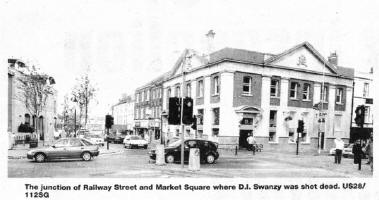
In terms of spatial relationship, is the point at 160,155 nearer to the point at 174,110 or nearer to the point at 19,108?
the point at 174,110

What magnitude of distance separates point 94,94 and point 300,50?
2058 cm

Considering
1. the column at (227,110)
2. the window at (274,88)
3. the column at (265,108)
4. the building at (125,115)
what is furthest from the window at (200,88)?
the building at (125,115)

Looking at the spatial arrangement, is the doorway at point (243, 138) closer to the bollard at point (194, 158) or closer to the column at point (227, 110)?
the column at point (227, 110)

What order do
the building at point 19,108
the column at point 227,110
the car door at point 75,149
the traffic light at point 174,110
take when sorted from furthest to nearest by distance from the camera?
the column at point 227,110, the building at point 19,108, the car door at point 75,149, the traffic light at point 174,110

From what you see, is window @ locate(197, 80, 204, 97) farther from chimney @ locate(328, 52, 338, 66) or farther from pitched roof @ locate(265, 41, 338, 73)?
chimney @ locate(328, 52, 338, 66)

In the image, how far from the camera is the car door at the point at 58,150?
1516 centimetres

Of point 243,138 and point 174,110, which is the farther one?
point 243,138

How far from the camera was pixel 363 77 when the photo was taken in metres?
30.4

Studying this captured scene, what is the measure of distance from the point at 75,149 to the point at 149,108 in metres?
28.6

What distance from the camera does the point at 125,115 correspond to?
59312mm

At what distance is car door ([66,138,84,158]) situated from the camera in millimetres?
15594

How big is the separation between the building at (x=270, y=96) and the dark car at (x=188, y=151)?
952 cm

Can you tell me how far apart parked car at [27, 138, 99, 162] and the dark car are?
3.01 meters

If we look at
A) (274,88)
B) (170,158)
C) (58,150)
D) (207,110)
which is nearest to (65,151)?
(58,150)
